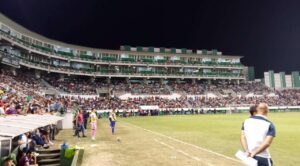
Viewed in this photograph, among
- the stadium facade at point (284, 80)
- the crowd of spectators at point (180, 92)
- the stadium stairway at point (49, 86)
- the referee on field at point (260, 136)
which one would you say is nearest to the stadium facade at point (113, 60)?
the crowd of spectators at point (180, 92)

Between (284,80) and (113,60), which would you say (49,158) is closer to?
(113,60)

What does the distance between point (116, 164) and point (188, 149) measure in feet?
15.8

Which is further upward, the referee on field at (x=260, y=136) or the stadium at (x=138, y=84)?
the stadium at (x=138, y=84)

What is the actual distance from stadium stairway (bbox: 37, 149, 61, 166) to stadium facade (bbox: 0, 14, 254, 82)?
43.1m

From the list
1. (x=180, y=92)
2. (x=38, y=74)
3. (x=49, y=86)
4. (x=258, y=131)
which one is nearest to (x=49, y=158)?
(x=258, y=131)

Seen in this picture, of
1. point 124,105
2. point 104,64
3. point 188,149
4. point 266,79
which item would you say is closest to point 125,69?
point 104,64

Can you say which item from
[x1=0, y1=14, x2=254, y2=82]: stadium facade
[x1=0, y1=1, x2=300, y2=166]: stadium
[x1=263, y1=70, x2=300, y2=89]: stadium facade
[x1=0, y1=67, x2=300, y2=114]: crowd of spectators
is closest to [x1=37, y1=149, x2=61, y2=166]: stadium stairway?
[x1=0, y1=1, x2=300, y2=166]: stadium

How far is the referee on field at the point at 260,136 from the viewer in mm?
5066

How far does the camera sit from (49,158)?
13570 millimetres

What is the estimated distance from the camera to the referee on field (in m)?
5.07

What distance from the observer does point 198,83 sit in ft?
322

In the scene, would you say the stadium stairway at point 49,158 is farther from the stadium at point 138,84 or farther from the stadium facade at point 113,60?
the stadium facade at point 113,60

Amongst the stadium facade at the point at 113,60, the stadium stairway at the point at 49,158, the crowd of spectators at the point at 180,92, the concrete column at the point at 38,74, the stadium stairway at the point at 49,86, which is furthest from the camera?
the crowd of spectators at the point at 180,92

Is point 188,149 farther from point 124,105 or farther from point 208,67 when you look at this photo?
point 208,67
